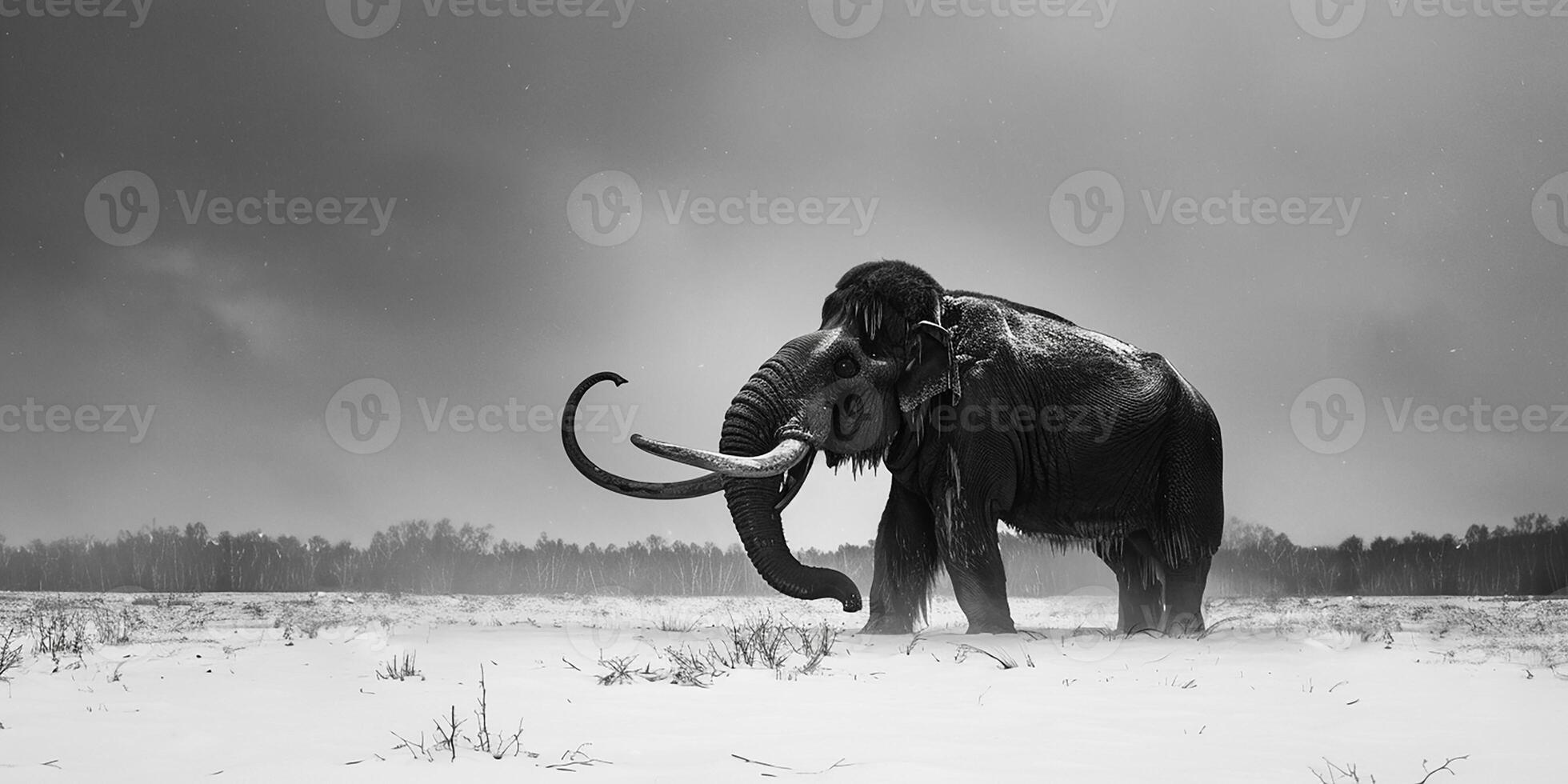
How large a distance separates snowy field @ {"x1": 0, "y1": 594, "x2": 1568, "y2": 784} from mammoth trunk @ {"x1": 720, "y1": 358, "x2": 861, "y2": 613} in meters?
0.44

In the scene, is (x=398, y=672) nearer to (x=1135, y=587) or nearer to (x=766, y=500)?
(x=766, y=500)

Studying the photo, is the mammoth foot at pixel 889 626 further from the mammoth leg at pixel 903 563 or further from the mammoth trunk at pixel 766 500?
the mammoth trunk at pixel 766 500

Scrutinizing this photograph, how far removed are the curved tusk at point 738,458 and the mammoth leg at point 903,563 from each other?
4.18 feet

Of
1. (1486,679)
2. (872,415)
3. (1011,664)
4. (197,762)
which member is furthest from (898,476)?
(197,762)

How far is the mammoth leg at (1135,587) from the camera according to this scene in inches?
369

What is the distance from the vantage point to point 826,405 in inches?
307

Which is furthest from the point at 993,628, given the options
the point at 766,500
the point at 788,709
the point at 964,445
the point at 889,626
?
the point at 788,709

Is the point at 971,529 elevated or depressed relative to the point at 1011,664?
elevated

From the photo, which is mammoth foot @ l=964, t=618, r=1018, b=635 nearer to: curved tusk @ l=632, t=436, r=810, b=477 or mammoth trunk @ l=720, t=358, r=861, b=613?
mammoth trunk @ l=720, t=358, r=861, b=613

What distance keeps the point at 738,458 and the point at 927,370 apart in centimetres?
188

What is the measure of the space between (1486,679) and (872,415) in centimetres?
416

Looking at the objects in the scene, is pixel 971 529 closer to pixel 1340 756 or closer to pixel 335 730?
pixel 1340 756

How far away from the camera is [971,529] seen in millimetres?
7785

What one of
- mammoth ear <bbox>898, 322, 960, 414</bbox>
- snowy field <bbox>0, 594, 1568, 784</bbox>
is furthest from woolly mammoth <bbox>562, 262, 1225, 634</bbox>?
snowy field <bbox>0, 594, 1568, 784</bbox>
